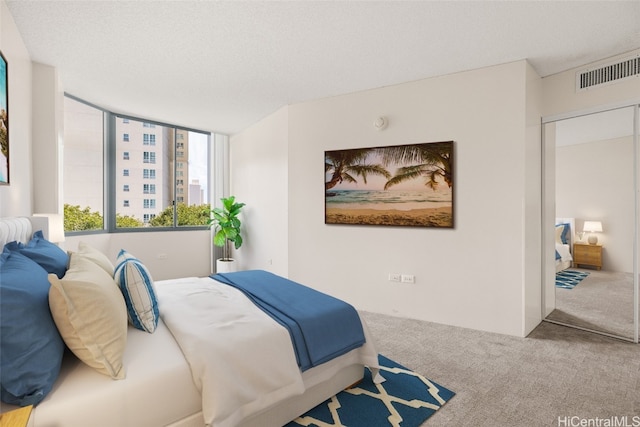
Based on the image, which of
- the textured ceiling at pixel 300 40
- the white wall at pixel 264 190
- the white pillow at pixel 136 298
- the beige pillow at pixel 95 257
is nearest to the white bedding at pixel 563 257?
the textured ceiling at pixel 300 40

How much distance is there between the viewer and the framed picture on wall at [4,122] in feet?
7.50

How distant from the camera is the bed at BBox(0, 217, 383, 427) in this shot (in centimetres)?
136

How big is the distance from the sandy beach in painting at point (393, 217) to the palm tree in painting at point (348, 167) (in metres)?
0.37

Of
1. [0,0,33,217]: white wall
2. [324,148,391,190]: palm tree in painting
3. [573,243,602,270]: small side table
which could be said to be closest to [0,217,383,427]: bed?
[0,0,33,217]: white wall

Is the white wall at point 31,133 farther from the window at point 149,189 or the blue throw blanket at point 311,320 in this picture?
the blue throw blanket at point 311,320

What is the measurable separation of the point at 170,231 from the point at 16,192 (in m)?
3.07

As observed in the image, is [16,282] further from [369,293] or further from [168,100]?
[168,100]

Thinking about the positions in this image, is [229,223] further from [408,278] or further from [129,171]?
[408,278]

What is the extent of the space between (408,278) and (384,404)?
1857 millimetres

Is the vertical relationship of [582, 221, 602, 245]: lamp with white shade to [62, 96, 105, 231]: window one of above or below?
below

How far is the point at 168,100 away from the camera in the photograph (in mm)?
4516

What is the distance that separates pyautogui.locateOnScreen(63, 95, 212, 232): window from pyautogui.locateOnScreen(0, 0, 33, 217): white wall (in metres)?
1.47

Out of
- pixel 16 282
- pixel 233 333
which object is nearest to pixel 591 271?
pixel 233 333

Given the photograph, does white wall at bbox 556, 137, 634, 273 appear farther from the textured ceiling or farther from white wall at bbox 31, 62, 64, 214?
white wall at bbox 31, 62, 64, 214
